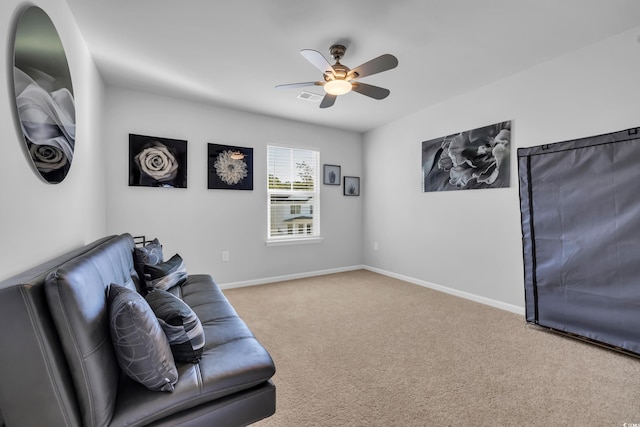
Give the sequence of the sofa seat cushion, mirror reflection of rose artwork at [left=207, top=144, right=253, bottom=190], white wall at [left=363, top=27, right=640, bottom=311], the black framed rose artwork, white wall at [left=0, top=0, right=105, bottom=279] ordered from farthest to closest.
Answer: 1. the black framed rose artwork
2. mirror reflection of rose artwork at [left=207, top=144, right=253, bottom=190]
3. white wall at [left=363, top=27, right=640, bottom=311]
4. white wall at [left=0, top=0, right=105, bottom=279]
5. the sofa seat cushion

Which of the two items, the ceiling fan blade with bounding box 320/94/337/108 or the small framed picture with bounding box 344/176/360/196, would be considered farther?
the small framed picture with bounding box 344/176/360/196

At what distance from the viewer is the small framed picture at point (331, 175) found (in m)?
4.71

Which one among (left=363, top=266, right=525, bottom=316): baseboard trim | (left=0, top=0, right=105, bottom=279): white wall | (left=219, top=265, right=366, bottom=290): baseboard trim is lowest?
(left=363, top=266, right=525, bottom=316): baseboard trim

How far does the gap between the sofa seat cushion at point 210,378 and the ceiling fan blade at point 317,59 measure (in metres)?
1.82

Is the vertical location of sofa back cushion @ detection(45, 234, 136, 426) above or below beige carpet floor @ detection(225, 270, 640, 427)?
above

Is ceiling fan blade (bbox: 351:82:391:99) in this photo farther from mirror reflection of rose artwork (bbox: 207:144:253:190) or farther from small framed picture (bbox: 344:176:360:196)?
small framed picture (bbox: 344:176:360:196)

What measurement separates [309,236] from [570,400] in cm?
344

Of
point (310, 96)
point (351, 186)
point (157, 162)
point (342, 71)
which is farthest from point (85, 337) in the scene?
point (351, 186)

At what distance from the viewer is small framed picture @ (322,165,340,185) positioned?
4.71 metres

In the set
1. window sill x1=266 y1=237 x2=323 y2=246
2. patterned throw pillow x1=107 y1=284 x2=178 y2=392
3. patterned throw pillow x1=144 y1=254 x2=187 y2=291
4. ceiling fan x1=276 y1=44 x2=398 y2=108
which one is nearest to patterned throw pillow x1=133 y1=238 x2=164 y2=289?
patterned throw pillow x1=144 y1=254 x2=187 y2=291

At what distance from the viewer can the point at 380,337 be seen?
246 cm

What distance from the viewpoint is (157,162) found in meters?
3.43

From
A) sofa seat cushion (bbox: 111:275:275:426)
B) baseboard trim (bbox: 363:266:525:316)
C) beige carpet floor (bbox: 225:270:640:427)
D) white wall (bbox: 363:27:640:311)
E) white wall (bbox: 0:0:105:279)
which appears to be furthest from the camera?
baseboard trim (bbox: 363:266:525:316)

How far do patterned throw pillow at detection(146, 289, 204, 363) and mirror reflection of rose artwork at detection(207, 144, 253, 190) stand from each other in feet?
8.89
